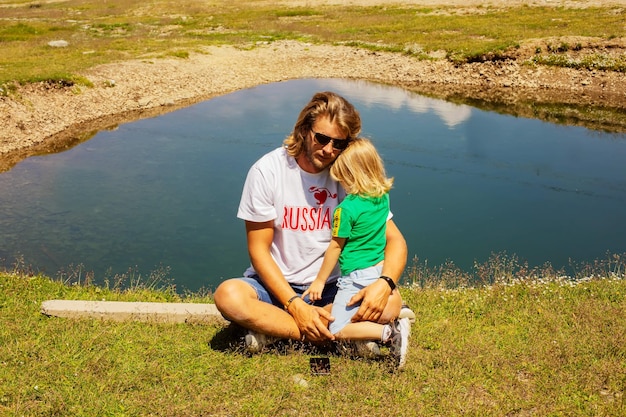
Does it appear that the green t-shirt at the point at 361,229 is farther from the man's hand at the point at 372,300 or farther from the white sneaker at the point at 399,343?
the white sneaker at the point at 399,343

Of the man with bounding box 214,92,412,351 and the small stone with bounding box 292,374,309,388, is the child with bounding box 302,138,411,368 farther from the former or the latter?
the small stone with bounding box 292,374,309,388

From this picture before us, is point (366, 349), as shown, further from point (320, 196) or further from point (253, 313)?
point (320, 196)

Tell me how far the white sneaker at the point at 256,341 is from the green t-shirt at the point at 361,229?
899 millimetres

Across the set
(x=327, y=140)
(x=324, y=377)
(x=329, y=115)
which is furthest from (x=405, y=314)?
(x=329, y=115)

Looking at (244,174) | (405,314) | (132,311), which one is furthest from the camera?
(244,174)

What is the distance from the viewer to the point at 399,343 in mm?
5293

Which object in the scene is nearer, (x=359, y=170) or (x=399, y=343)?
(x=399, y=343)

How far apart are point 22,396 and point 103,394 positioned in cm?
59

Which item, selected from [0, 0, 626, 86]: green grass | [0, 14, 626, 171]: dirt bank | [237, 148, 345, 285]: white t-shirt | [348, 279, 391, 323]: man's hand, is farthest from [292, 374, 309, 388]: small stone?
[0, 0, 626, 86]: green grass

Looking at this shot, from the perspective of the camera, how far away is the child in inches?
217

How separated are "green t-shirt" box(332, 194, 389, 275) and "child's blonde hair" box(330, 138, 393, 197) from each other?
0.08m

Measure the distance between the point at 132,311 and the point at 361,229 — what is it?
2.53 meters

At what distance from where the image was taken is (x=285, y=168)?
586cm

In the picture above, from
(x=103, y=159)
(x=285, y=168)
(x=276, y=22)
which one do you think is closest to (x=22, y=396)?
(x=285, y=168)
